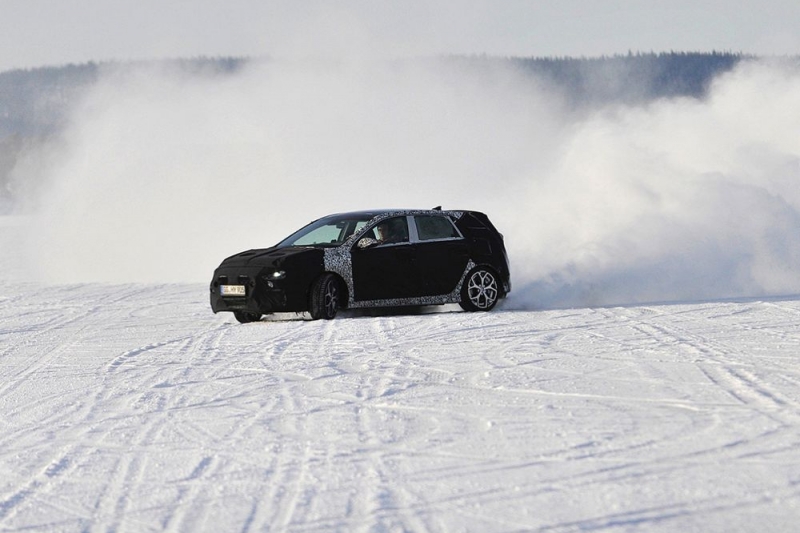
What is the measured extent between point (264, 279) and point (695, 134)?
13.0m

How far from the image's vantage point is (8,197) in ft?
354

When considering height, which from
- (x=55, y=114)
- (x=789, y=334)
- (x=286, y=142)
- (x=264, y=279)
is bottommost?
(x=789, y=334)

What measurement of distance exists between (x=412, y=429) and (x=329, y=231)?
792 cm

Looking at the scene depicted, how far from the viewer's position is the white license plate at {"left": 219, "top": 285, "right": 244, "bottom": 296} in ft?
46.1

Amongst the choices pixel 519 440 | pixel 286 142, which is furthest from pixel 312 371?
pixel 286 142

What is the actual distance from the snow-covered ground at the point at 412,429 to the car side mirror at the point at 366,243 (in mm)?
1591

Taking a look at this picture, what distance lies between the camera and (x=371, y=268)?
47.3ft

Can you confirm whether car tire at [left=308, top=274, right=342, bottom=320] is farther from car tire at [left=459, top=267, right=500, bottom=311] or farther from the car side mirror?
car tire at [left=459, top=267, right=500, bottom=311]

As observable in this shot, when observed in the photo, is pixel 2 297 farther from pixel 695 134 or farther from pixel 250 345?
pixel 695 134

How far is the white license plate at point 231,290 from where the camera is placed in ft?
46.1

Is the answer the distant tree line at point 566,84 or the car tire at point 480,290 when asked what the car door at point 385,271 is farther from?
the distant tree line at point 566,84

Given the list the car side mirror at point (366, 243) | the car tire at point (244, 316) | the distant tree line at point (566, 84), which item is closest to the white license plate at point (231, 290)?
the car tire at point (244, 316)

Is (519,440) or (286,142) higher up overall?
(286,142)

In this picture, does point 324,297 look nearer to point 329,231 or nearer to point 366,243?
point 366,243
